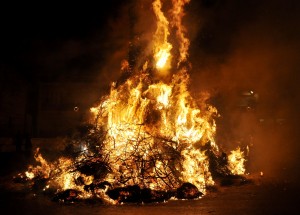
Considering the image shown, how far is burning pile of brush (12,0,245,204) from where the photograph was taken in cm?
815

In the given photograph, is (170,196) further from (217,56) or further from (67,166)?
(217,56)

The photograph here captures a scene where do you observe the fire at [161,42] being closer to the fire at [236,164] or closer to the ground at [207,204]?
the fire at [236,164]

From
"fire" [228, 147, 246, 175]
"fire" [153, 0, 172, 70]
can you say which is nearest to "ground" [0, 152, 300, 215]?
"fire" [228, 147, 246, 175]

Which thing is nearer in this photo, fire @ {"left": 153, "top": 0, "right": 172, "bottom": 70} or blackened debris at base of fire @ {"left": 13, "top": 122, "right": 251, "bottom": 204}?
blackened debris at base of fire @ {"left": 13, "top": 122, "right": 251, "bottom": 204}

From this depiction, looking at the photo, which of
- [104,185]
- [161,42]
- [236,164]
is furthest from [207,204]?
[161,42]

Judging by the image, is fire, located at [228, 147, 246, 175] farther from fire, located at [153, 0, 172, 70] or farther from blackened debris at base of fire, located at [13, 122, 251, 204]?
fire, located at [153, 0, 172, 70]

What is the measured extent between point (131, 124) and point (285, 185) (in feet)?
14.2

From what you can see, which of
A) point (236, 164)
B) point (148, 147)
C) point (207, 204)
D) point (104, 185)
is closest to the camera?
point (207, 204)

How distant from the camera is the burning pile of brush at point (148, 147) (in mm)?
8148

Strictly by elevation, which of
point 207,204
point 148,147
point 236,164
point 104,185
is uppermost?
point 148,147

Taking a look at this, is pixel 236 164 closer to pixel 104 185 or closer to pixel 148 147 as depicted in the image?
pixel 148 147

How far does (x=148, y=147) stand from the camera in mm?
9188

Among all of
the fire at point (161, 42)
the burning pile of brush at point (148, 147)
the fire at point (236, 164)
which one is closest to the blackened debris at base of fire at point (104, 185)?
the burning pile of brush at point (148, 147)

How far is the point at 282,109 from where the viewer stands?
18.3 metres
